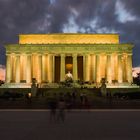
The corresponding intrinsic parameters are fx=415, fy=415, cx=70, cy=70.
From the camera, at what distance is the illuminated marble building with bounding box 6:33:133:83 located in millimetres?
82125

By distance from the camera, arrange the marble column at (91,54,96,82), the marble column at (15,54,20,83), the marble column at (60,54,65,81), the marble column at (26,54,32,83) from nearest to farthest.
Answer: the marble column at (60,54,65,81) → the marble column at (91,54,96,82) → the marble column at (26,54,32,83) → the marble column at (15,54,20,83)

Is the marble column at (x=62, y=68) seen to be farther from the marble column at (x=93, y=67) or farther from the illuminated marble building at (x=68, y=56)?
the marble column at (x=93, y=67)

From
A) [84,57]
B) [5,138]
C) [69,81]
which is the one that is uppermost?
[84,57]

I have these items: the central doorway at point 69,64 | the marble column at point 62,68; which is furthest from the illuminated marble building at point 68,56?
the central doorway at point 69,64

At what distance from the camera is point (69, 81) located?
251ft

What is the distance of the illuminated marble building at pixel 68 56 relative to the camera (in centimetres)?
8212

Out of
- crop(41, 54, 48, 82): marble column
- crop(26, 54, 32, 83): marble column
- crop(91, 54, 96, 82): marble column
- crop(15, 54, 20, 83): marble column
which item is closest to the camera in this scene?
crop(91, 54, 96, 82): marble column

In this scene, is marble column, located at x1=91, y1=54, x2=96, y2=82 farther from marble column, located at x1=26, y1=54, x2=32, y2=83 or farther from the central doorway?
marble column, located at x1=26, y1=54, x2=32, y2=83

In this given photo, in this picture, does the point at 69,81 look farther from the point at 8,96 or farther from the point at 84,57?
the point at 8,96

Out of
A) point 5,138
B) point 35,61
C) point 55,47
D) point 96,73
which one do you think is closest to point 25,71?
point 35,61

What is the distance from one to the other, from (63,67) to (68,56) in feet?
13.8

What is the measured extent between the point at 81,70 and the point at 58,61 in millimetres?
A: 5345

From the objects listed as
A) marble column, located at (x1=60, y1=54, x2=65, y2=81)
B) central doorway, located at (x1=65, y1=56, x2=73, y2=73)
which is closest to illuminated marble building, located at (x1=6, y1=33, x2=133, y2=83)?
marble column, located at (x1=60, y1=54, x2=65, y2=81)

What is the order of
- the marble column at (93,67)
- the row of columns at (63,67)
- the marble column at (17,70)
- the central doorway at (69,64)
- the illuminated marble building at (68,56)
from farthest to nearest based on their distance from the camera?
the central doorway at (69,64) < the marble column at (17,70) < the marble column at (93,67) < the row of columns at (63,67) < the illuminated marble building at (68,56)
